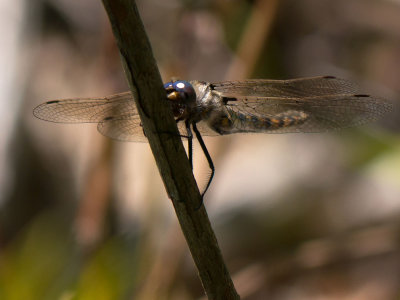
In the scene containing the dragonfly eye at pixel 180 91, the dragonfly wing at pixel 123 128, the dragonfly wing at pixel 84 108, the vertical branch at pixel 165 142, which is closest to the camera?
the vertical branch at pixel 165 142

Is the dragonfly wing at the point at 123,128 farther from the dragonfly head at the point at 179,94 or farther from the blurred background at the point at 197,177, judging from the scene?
the blurred background at the point at 197,177

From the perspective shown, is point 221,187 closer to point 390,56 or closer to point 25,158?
point 25,158

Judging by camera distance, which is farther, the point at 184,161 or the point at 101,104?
the point at 101,104

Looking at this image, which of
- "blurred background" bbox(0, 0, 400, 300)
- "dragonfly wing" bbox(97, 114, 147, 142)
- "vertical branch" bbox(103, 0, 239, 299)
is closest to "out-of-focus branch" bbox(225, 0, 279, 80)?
"blurred background" bbox(0, 0, 400, 300)

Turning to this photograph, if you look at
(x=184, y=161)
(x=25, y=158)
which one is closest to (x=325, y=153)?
(x=25, y=158)

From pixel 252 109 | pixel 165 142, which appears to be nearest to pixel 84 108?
pixel 252 109

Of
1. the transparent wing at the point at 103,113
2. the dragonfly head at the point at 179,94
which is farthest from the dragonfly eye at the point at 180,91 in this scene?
the transparent wing at the point at 103,113

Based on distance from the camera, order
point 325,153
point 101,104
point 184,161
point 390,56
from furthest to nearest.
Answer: point 390,56 < point 325,153 < point 101,104 < point 184,161
